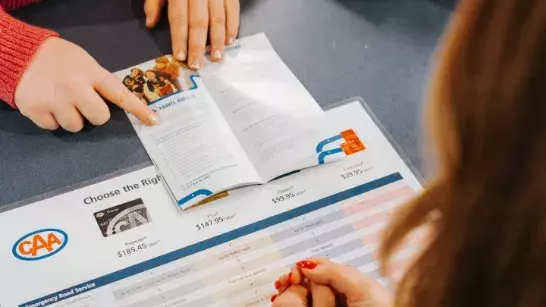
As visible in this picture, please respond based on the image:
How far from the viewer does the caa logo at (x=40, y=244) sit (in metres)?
0.70

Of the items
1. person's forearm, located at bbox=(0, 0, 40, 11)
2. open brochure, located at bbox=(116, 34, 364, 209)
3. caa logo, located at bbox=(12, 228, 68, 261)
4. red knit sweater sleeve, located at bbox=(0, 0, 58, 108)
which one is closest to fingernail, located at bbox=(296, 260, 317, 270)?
open brochure, located at bbox=(116, 34, 364, 209)

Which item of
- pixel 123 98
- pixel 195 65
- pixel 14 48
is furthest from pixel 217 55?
pixel 14 48

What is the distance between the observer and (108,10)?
94 cm

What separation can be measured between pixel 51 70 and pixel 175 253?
270 millimetres

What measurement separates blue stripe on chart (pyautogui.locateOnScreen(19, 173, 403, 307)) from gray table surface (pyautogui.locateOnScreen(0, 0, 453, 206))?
0.08m

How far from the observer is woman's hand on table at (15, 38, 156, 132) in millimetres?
799

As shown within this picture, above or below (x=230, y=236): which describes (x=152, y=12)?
above

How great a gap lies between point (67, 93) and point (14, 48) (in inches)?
3.5

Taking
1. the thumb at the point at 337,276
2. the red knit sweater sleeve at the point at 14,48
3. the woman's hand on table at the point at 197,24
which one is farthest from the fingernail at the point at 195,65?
the thumb at the point at 337,276

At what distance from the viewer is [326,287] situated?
0.69 meters

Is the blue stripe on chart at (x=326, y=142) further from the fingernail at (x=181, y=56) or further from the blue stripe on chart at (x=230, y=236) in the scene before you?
the fingernail at (x=181, y=56)

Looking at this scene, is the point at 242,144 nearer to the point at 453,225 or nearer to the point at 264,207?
the point at 264,207

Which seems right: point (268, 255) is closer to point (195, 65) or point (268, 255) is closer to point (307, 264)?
point (307, 264)

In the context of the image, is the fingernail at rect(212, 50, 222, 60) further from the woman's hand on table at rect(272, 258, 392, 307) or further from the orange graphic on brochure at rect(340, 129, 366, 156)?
the woman's hand on table at rect(272, 258, 392, 307)
